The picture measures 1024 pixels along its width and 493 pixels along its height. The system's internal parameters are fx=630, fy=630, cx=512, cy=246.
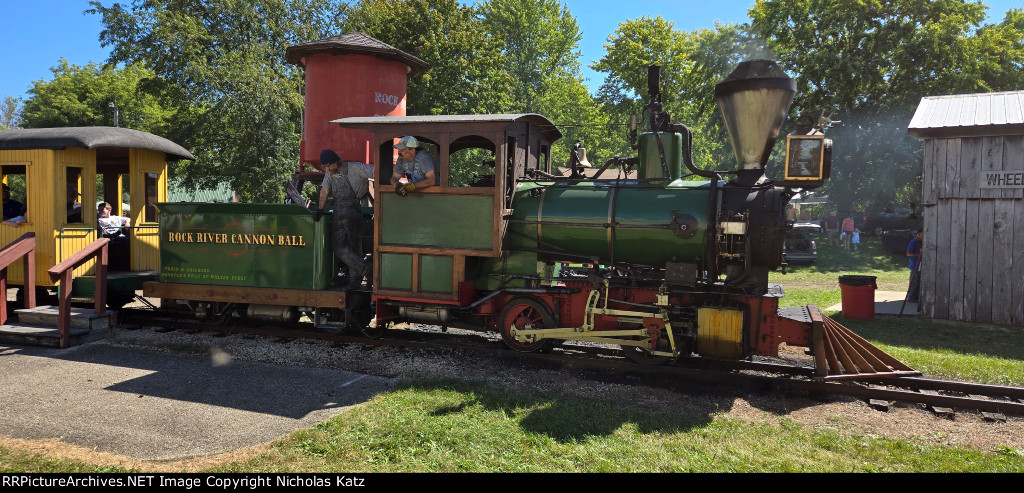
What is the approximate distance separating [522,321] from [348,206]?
2.72 metres

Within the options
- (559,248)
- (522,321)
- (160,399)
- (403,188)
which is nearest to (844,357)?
(559,248)

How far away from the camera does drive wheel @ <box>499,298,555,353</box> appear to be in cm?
750

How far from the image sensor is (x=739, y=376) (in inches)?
256

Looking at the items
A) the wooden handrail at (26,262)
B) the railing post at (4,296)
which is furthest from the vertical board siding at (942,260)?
the railing post at (4,296)

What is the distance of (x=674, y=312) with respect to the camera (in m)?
6.73

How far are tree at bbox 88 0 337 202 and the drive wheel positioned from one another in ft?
41.5

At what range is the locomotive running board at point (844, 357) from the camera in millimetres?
6414

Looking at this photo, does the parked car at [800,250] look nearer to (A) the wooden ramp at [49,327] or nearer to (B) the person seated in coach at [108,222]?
(B) the person seated in coach at [108,222]

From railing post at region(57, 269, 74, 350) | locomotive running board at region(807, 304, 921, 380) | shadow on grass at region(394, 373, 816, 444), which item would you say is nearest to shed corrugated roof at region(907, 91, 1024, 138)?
locomotive running board at region(807, 304, 921, 380)

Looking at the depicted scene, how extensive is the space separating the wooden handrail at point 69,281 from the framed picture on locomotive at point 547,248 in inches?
24.9

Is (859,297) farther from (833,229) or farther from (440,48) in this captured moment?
(833,229)
